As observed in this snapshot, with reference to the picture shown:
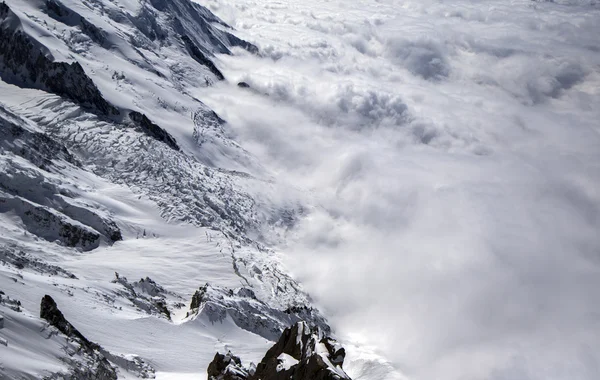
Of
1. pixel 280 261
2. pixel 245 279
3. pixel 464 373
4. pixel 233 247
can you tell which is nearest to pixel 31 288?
pixel 245 279

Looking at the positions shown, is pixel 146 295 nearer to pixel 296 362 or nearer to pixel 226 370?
pixel 226 370

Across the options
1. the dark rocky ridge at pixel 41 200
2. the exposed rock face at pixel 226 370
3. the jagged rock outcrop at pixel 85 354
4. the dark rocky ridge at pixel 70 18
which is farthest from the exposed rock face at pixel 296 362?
the dark rocky ridge at pixel 70 18

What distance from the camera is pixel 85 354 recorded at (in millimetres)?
38281

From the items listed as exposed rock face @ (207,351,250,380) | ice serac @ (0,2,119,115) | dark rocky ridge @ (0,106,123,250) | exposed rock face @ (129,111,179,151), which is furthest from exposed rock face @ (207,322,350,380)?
ice serac @ (0,2,119,115)

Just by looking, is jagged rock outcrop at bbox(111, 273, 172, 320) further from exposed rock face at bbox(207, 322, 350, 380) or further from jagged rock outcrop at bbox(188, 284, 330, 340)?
exposed rock face at bbox(207, 322, 350, 380)

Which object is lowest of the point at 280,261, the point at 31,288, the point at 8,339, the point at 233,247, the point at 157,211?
the point at 280,261

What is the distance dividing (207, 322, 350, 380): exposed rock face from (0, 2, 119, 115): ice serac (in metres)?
122

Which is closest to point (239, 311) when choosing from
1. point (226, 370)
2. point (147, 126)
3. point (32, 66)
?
point (226, 370)

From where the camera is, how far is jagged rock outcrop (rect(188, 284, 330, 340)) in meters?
70.9

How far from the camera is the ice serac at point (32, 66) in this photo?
5541 inches

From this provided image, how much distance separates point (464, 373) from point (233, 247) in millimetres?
89382

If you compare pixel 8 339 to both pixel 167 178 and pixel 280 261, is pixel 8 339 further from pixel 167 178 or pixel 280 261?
pixel 280 261

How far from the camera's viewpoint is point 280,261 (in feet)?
507

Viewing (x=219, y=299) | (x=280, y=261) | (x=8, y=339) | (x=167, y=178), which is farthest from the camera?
(x=280, y=261)
